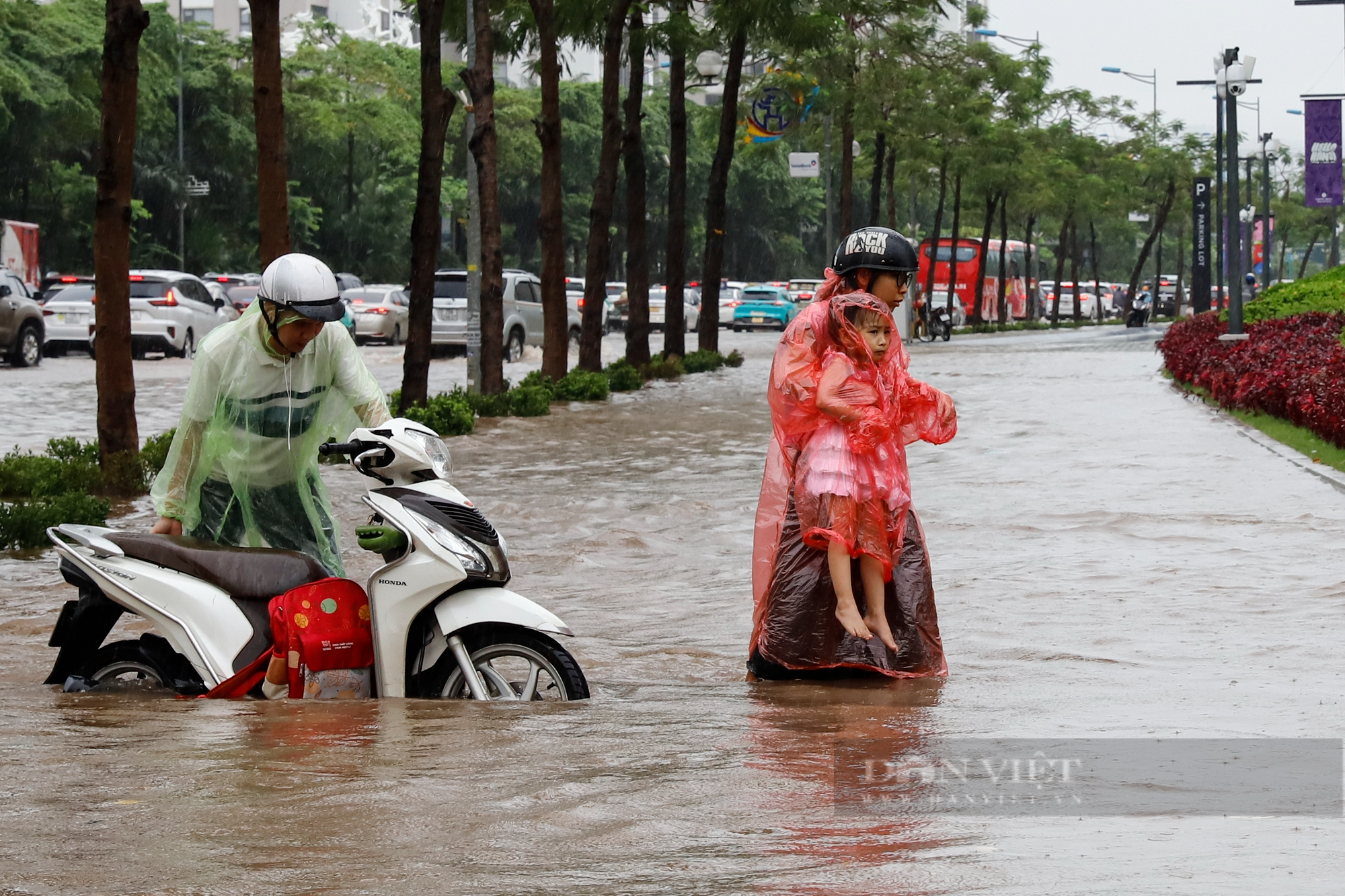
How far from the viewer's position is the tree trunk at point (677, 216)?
95.6ft

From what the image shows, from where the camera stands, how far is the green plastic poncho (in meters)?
5.96

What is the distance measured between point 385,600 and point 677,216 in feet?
80.2

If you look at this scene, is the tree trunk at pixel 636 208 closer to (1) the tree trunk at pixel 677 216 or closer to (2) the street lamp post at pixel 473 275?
(1) the tree trunk at pixel 677 216

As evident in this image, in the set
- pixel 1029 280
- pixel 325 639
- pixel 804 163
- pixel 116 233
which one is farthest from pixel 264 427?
pixel 1029 280

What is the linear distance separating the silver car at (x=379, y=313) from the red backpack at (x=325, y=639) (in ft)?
105

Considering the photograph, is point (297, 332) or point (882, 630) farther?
point (882, 630)

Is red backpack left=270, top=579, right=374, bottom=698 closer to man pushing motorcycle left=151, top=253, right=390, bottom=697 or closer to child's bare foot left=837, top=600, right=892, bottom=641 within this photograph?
man pushing motorcycle left=151, top=253, right=390, bottom=697

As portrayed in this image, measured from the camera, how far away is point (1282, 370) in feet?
62.1

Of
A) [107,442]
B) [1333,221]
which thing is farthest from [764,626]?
[1333,221]

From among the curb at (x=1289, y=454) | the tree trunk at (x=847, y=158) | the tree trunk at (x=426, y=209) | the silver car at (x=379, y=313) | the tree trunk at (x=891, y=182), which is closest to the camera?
the curb at (x=1289, y=454)

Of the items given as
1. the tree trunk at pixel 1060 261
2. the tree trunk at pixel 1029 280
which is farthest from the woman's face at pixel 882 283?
the tree trunk at pixel 1029 280

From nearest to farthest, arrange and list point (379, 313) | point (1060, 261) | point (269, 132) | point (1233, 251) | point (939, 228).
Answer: point (269, 132) < point (1233, 251) < point (379, 313) < point (939, 228) < point (1060, 261)

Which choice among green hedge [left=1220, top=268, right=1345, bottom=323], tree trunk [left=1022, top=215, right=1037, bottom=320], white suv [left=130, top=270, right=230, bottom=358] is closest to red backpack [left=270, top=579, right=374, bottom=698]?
green hedge [left=1220, top=268, right=1345, bottom=323]

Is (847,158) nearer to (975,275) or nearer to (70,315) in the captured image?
(70,315)
